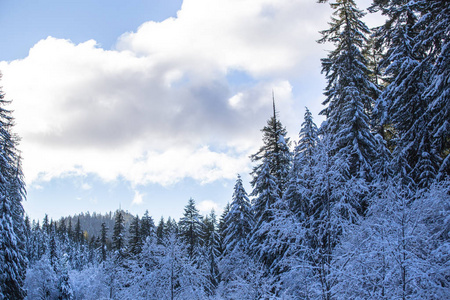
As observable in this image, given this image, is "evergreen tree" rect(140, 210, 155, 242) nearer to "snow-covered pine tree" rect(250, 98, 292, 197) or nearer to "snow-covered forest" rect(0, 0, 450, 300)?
"snow-covered forest" rect(0, 0, 450, 300)

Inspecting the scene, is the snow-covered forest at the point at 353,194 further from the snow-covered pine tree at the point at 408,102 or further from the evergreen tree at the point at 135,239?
the evergreen tree at the point at 135,239

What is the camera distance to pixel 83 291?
45.9 m

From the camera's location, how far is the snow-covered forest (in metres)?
6.35

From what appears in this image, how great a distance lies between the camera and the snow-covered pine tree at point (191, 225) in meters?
38.0

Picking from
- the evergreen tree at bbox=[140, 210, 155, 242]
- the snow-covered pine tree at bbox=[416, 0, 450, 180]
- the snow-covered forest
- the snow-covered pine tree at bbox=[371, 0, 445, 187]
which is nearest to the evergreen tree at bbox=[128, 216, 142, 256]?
the evergreen tree at bbox=[140, 210, 155, 242]

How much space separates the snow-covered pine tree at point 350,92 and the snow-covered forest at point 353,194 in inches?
2.9

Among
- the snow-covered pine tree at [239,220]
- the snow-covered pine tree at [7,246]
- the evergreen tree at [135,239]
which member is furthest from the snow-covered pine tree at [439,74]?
the evergreen tree at [135,239]

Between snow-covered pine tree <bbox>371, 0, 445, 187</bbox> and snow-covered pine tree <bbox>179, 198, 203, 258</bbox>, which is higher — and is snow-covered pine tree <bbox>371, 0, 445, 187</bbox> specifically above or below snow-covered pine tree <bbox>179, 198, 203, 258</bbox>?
above

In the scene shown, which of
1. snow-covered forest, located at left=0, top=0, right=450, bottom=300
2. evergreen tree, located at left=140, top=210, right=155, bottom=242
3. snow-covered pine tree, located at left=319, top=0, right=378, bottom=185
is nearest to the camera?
snow-covered forest, located at left=0, top=0, right=450, bottom=300

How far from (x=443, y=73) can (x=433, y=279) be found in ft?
27.5

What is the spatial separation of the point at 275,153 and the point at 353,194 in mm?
14618

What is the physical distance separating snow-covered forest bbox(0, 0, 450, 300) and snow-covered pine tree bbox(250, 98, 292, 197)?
3.6 inches

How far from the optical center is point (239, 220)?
25500 mm

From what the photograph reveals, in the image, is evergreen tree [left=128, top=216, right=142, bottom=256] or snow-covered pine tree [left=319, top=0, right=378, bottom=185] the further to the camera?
evergreen tree [left=128, top=216, right=142, bottom=256]
